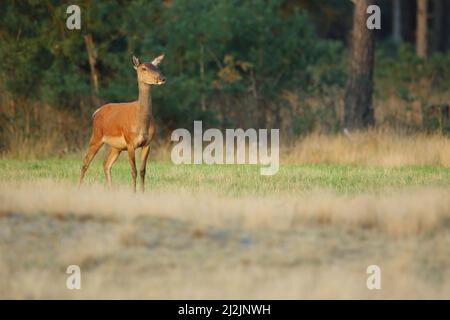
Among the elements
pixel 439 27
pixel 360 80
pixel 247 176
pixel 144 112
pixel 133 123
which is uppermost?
pixel 439 27

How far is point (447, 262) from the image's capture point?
1069 cm

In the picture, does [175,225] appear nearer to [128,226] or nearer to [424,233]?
[128,226]

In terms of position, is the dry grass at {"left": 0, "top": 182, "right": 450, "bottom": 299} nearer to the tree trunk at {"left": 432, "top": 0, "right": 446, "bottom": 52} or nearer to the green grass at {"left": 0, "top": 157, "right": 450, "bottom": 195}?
the green grass at {"left": 0, "top": 157, "right": 450, "bottom": 195}

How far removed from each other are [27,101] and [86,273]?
1384 centimetres

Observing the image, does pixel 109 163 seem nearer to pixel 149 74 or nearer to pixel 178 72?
pixel 149 74

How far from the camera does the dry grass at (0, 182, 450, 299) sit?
9852mm

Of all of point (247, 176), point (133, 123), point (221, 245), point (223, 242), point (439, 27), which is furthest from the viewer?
point (439, 27)

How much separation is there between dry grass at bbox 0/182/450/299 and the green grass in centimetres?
260

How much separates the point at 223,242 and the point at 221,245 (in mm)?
106

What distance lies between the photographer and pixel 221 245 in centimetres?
1112

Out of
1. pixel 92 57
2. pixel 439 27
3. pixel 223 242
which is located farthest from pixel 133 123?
pixel 439 27

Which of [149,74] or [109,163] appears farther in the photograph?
[109,163]

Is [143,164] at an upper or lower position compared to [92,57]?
lower

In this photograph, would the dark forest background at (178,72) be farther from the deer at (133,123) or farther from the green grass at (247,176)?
the deer at (133,123)
